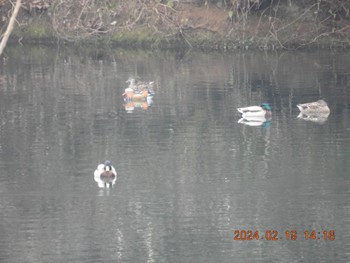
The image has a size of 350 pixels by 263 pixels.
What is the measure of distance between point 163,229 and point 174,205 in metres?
1.22

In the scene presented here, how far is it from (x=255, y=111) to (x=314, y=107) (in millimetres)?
1573

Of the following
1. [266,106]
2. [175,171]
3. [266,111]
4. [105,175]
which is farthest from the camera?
[266,106]

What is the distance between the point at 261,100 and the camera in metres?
28.3

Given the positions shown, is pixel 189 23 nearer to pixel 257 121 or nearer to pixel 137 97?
pixel 137 97

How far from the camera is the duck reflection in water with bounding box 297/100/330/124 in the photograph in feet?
82.2

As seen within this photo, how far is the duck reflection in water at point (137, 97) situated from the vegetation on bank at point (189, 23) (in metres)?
12.8

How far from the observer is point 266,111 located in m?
25.4

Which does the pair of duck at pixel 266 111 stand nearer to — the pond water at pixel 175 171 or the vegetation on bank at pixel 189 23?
the pond water at pixel 175 171

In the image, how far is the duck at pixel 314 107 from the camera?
25.3 m

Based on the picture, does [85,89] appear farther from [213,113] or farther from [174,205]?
[174,205]

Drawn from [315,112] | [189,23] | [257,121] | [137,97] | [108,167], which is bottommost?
[108,167]
